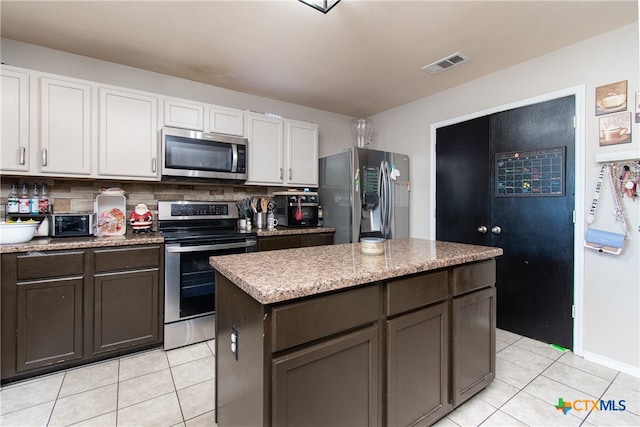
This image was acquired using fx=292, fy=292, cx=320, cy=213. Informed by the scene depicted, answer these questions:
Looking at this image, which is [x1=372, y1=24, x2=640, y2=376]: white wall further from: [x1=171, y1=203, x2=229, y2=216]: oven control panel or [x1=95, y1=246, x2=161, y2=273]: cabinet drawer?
[x1=95, y1=246, x2=161, y2=273]: cabinet drawer

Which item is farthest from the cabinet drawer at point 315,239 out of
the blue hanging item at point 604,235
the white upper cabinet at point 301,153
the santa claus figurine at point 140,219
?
the blue hanging item at point 604,235

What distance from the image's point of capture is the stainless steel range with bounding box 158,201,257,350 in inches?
96.4

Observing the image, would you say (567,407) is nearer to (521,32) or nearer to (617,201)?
(617,201)

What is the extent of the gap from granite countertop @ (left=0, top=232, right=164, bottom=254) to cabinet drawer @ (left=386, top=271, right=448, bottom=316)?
196 cm

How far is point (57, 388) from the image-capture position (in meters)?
1.93

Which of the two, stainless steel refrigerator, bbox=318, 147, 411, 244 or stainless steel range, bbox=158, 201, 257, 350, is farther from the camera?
stainless steel refrigerator, bbox=318, 147, 411, 244

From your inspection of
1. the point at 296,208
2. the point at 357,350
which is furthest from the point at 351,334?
the point at 296,208

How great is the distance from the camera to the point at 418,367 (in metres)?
1.48

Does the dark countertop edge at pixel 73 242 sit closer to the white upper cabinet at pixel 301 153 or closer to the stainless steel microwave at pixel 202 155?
the stainless steel microwave at pixel 202 155

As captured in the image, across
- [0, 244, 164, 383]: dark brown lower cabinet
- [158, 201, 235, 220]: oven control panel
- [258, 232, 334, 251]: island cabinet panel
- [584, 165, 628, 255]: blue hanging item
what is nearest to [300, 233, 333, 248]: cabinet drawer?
[258, 232, 334, 251]: island cabinet panel

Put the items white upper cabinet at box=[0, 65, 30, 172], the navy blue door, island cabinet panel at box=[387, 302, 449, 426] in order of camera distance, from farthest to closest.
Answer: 1. the navy blue door
2. white upper cabinet at box=[0, 65, 30, 172]
3. island cabinet panel at box=[387, 302, 449, 426]

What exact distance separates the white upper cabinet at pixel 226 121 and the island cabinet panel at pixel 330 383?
250 cm

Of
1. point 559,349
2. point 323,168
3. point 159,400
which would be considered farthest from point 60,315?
point 559,349

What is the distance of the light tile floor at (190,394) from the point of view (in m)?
1.66
